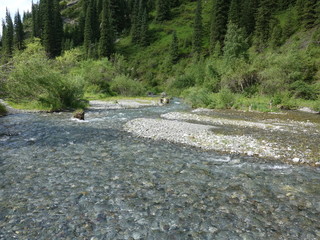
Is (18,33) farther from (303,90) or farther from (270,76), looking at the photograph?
(303,90)

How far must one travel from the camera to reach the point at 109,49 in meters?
93.6

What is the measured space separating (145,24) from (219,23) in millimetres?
41077

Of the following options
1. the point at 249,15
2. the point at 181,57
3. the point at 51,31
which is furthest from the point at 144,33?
the point at 249,15

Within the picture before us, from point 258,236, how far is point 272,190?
8.08 feet

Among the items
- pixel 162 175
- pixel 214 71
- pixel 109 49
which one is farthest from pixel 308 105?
pixel 109 49

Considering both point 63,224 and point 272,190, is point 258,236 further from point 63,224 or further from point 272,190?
point 63,224

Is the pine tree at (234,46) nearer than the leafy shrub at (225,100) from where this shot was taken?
No

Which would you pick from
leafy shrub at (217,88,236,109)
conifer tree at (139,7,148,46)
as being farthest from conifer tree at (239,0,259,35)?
leafy shrub at (217,88,236,109)

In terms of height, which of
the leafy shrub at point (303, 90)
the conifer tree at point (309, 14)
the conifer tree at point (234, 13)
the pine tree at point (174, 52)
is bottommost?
the leafy shrub at point (303, 90)

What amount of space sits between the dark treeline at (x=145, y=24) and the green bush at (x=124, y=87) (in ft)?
66.0

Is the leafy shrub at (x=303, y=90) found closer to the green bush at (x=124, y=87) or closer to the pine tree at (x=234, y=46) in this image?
the pine tree at (x=234, y=46)

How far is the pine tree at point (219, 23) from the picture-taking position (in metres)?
81.2

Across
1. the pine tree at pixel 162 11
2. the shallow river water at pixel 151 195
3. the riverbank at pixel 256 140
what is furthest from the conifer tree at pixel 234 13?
the shallow river water at pixel 151 195

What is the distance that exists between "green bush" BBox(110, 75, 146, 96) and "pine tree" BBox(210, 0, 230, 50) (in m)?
38.7
